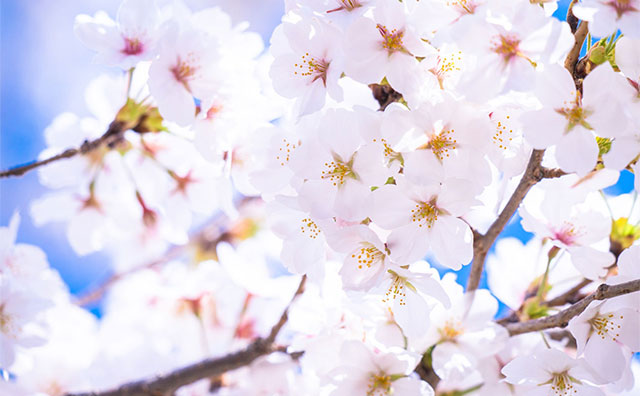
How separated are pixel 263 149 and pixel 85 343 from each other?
86 cm

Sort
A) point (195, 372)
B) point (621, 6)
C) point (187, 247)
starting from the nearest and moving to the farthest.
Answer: point (621, 6) < point (195, 372) < point (187, 247)

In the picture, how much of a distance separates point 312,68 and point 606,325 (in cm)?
53

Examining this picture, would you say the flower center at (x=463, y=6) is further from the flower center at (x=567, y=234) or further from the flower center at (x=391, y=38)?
the flower center at (x=567, y=234)

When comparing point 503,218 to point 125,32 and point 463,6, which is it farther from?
point 125,32

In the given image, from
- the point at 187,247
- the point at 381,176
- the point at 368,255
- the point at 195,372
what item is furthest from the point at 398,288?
the point at 187,247

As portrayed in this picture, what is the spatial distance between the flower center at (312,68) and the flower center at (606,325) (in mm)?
485

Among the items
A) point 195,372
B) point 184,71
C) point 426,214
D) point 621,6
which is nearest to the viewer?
point 621,6

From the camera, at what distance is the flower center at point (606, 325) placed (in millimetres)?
844

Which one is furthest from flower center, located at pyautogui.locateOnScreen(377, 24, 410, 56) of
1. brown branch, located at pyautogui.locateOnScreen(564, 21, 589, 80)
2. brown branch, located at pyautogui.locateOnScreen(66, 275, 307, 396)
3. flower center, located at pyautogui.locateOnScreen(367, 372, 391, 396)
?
brown branch, located at pyautogui.locateOnScreen(66, 275, 307, 396)

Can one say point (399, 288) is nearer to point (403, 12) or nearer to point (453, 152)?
point (453, 152)

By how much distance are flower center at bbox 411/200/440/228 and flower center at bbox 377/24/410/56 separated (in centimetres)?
19

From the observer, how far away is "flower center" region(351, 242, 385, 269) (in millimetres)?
807

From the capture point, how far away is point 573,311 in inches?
32.9

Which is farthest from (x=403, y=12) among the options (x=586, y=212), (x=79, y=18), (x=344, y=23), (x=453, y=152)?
(x=79, y=18)
